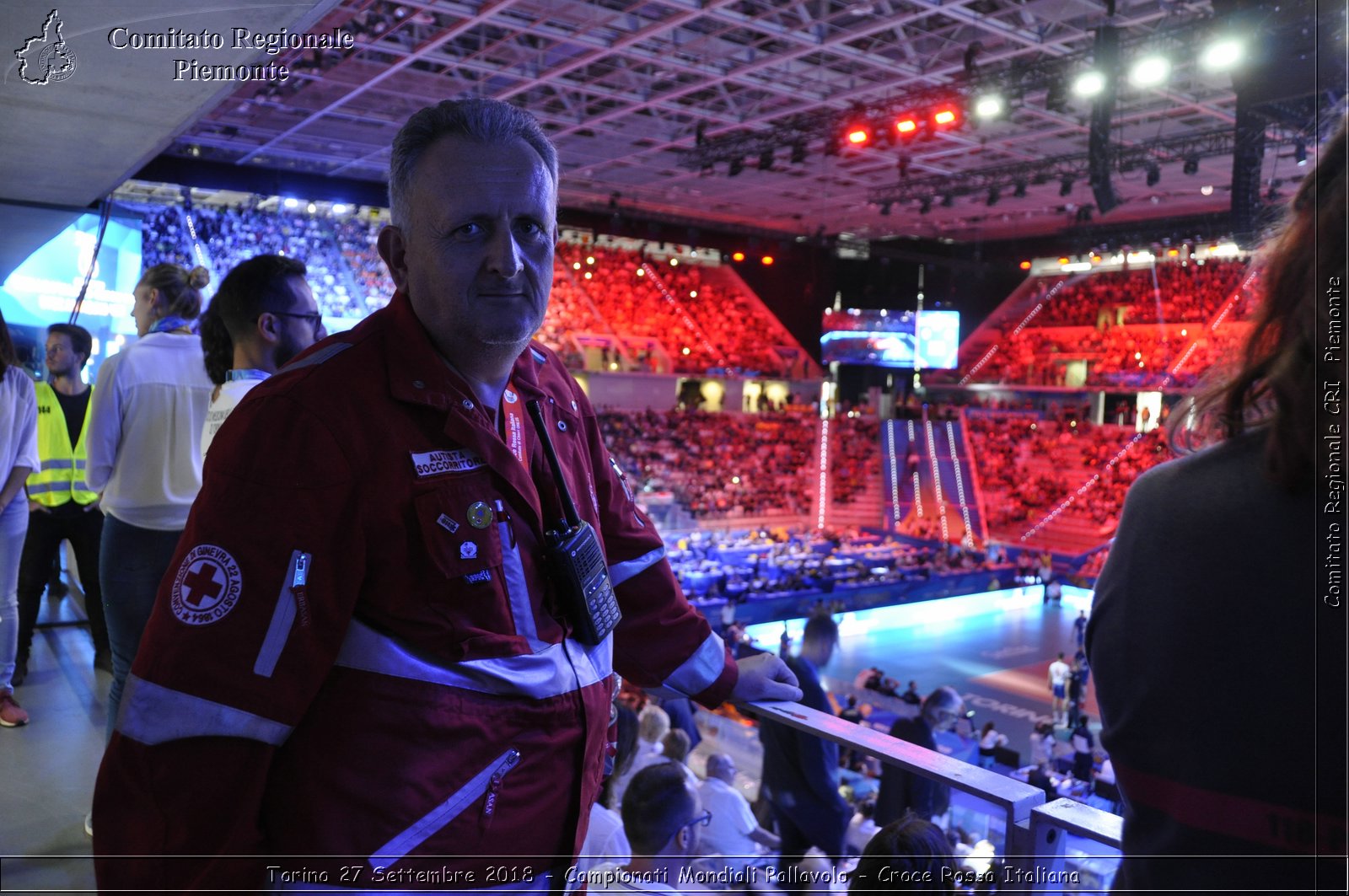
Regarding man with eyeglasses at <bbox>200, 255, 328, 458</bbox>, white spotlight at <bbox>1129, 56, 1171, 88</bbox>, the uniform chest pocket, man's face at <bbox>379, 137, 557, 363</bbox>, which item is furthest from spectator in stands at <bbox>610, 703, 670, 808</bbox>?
white spotlight at <bbox>1129, 56, 1171, 88</bbox>

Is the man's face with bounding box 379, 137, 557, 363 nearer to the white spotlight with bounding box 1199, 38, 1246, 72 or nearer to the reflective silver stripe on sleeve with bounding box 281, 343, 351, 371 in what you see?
the reflective silver stripe on sleeve with bounding box 281, 343, 351, 371

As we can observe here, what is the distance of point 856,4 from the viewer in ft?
31.0

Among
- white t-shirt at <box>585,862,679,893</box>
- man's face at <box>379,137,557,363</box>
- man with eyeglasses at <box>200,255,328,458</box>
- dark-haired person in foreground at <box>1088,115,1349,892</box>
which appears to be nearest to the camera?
dark-haired person in foreground at <box>1088,115,1349,892</box>

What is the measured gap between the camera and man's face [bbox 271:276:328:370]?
208 centimetres

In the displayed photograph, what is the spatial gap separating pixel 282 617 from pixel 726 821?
181 cm

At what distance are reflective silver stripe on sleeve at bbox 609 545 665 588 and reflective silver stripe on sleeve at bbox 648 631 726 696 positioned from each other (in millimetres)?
155

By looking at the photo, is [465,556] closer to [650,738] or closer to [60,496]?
[650,738]

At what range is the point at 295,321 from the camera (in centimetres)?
209

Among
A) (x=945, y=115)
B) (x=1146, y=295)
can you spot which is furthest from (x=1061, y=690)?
(x=1146, y=295)

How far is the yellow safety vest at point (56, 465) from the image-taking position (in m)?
3.73

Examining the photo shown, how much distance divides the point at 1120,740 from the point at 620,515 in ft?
2.68

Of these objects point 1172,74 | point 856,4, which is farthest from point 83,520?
point 1172,74

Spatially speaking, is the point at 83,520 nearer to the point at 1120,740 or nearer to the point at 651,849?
the point at 651,849

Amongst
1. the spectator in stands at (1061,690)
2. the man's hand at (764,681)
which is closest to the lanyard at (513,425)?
the man's hand at (764,681)
